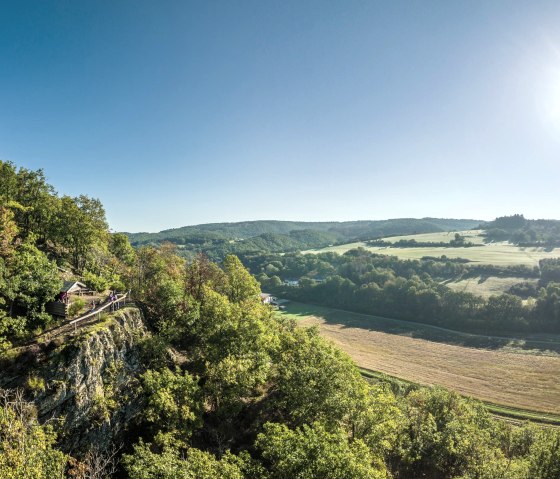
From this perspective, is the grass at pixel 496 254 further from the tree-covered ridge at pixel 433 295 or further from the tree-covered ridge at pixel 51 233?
the tree-covered ridge at pixel 51 233

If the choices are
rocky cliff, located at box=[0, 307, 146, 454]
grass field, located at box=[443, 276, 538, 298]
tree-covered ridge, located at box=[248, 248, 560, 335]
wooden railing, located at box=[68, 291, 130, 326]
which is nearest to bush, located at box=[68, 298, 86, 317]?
wooden railing, located at box=[68, 291, 130, 326]

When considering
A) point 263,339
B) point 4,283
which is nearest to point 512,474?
point 263,339

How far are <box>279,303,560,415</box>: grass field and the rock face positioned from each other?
32736mm

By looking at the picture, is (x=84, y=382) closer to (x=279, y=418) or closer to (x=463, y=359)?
(x=279, y=418)

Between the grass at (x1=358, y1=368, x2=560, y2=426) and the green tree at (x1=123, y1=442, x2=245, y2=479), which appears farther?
the grass at (x1=358, y1=368, x2=560, y2=426)

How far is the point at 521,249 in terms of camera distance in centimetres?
18112

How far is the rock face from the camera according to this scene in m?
27.1

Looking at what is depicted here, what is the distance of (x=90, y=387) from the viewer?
1157 inches

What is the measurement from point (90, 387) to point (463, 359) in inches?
3340

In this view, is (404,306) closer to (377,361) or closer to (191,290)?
(377,361)

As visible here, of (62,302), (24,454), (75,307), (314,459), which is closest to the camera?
(24,454)

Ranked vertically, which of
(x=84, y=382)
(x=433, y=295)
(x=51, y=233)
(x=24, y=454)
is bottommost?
(x=433, y=295)

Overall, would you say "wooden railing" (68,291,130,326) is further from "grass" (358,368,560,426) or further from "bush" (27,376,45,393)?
"grass" (358,368,560,426)

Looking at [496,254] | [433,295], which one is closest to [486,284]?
[433,295]
